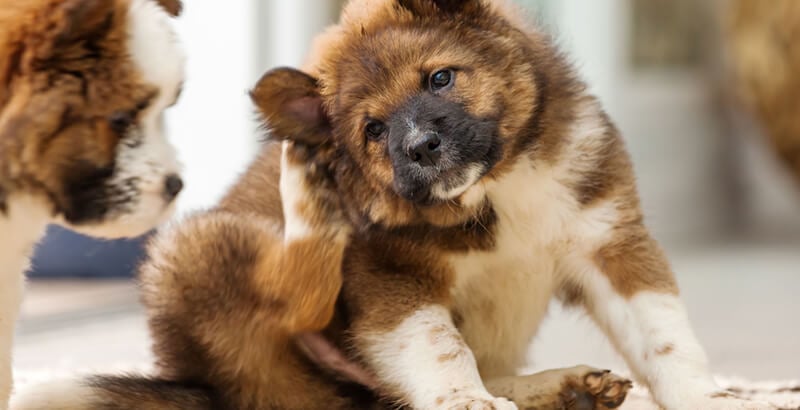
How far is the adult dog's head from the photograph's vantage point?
250 centimetres

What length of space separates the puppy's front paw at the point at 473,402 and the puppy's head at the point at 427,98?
0.44m

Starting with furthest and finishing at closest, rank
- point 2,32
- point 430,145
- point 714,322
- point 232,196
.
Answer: point 714,322, point 232,196, point 430,145, point 2,32

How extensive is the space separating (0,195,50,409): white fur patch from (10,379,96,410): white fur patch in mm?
129

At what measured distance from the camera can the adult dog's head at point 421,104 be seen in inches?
98.3

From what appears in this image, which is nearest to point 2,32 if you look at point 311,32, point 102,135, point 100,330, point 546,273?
point 102,135

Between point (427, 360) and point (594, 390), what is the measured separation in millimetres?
420

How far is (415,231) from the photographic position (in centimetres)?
264

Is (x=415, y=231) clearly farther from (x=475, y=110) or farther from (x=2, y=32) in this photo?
(x=2, y=32)

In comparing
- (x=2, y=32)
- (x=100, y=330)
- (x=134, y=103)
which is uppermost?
(x=2, y=32)

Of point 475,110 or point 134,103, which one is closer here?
point 134,103

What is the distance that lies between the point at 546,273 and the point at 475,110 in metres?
0.48

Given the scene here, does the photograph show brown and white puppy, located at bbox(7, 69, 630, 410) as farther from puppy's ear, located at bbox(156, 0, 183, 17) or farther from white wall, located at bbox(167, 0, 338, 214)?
white wall, located at bbox(167, 0, 338, 214)

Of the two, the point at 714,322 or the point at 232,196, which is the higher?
the point at 232,196

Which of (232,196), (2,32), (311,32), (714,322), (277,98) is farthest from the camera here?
(311,32)
